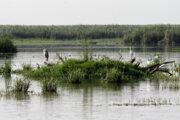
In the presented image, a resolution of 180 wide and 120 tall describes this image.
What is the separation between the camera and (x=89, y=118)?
12.7 metres

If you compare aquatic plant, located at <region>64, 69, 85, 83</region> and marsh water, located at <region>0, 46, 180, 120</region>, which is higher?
aquatic plant, located at <region>64, 69, 85, 83</region>

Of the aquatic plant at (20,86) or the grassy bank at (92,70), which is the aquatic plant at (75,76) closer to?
the grassy bank at (92,70)

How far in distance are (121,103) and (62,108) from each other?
1.80 metres

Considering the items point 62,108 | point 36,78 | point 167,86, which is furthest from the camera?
point 36,78

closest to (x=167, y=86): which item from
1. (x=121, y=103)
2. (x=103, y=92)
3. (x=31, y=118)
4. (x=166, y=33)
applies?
(x=103, y=92)

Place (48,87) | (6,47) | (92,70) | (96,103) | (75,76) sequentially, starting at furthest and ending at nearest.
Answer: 1. (6,47)
2. (92,70)
3. (75,76)
4. (48,87)
5. (96,103)

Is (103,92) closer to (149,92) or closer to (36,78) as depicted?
(149,92)

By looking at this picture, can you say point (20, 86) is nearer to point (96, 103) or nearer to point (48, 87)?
point (48, 87)

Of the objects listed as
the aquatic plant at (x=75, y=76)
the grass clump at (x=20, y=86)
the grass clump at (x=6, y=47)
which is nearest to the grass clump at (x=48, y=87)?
the grass clump at (x=20, y=86)

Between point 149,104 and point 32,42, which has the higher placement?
point 32,42

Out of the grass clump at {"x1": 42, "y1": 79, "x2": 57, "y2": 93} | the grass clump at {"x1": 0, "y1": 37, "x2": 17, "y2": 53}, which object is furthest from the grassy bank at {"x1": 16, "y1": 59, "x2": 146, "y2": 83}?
the grass clump at {"x1": 0, "y1": 37, "x2": 17, "y2": 53}

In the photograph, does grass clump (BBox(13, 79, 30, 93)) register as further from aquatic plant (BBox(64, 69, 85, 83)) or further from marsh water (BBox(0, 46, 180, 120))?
aquatic plant (BBox(64, 69, 85, 83))

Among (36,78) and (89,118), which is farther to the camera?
(36,78)

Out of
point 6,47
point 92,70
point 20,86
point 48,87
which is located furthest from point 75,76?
point 6,47
